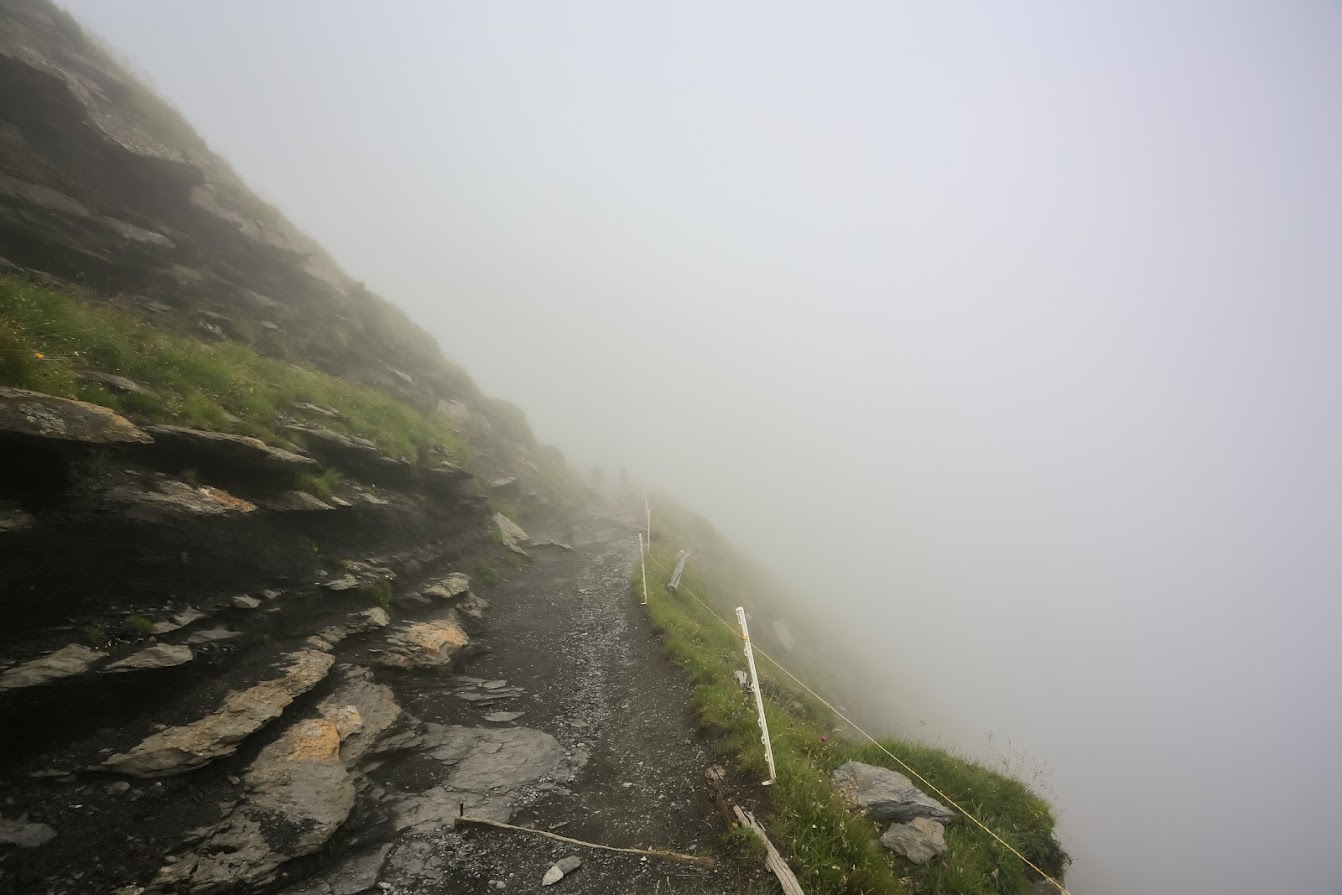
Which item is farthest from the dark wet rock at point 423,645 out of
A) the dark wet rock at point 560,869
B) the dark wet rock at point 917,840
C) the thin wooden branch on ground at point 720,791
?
the dark wet rock at point 917,840

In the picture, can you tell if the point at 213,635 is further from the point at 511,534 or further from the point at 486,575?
the point at 511,534

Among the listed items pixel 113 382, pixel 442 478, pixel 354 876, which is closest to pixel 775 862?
pixel 354 876

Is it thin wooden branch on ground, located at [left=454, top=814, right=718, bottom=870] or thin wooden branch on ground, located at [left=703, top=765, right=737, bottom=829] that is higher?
thin wooden branch on ground, located at [left=703, top=765, right=737, bottom=829]

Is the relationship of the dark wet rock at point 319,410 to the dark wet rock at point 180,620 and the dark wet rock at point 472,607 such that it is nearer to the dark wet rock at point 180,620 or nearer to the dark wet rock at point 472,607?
the dark wet rock at point 472,607

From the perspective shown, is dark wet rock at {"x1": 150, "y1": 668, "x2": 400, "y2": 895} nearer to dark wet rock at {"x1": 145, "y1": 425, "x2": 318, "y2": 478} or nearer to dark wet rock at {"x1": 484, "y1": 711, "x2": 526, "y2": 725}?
dark wet rock at {"x1": 484, "y1": 711, "x2": 526, "y2": 725}

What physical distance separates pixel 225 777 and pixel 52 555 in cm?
491

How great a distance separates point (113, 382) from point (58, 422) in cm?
281

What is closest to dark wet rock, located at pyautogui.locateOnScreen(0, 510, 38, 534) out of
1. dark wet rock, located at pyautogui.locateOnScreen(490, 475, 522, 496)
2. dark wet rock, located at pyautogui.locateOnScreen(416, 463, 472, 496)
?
dark wet rock, located at pyautogui.locateOnScreen(416, 463, 472, 496)

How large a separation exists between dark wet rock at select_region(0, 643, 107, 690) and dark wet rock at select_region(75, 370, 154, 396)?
6044 millimetres

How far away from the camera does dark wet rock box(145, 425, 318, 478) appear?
35.5 ft

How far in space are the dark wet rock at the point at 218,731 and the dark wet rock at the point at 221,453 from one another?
5.19 metres

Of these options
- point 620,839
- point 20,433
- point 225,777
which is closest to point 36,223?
point 20,433

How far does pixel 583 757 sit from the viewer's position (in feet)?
36.6

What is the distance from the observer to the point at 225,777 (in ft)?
25.9
